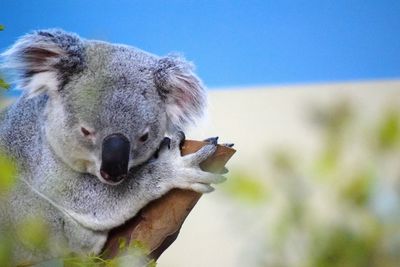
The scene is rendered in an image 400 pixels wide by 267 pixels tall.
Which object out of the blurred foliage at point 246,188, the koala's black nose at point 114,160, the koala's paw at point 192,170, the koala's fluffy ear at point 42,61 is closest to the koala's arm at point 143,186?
the koala's paw at point 192,170

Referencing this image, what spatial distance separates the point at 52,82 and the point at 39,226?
4.73 ft

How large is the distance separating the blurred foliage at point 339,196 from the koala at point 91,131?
4.19ft

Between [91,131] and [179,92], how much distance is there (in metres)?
0.33

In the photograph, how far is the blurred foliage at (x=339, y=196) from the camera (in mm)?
173

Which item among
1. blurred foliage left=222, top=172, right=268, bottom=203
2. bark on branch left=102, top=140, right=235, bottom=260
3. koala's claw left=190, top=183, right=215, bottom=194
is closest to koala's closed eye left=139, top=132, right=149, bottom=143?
bark on branch left=102, top=140, right=235, bottom=260

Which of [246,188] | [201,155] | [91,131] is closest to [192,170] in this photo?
[201,155]

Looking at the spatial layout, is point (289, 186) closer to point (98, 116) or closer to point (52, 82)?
point (98, 116)

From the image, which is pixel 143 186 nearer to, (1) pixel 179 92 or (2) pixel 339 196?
(1) pixel 179 92

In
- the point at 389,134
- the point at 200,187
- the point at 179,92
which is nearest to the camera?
the point at 389,134

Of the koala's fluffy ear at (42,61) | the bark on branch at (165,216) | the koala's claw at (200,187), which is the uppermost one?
the koala's fluffy ear at (42,61)

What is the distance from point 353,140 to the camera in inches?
7.0

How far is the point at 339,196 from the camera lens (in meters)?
0.18

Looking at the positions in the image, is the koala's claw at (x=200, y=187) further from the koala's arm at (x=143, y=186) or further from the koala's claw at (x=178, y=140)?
the koala's claw at (x=178, y=140)

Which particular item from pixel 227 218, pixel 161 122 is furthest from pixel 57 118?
pixel 227 218
